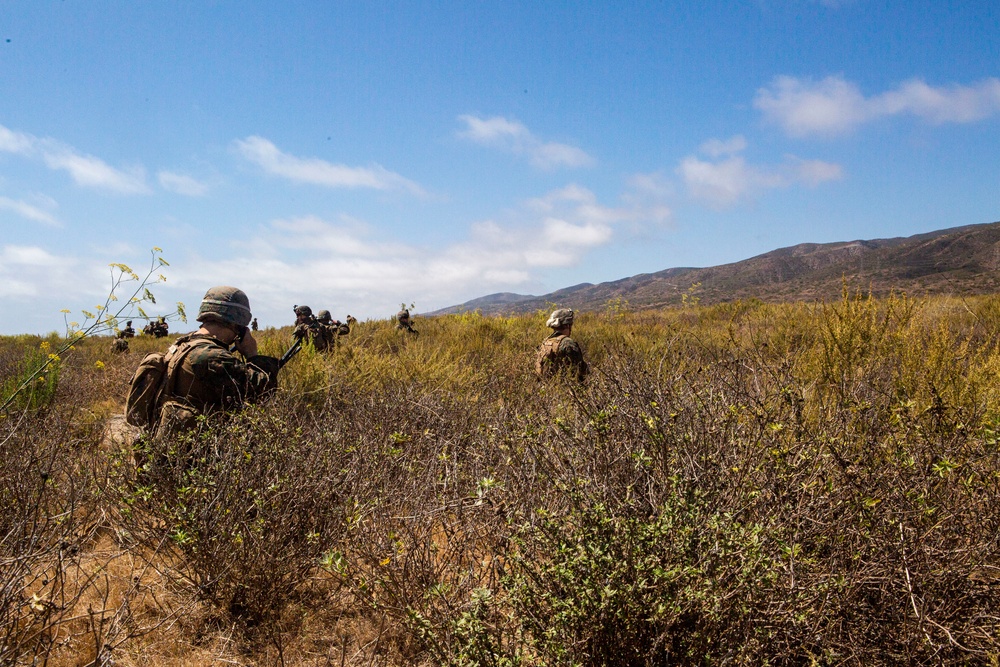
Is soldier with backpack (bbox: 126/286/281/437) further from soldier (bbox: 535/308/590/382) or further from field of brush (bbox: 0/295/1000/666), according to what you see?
soldier (bbox: 535/308/590/382)

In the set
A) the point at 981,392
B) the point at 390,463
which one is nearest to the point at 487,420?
the point at 390,463

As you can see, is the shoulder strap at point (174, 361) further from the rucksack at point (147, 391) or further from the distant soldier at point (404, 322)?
the distant soldier at point (404, 322)

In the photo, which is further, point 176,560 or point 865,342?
point 865,342

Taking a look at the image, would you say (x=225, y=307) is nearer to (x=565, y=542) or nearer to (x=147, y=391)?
(x=147, y=391)

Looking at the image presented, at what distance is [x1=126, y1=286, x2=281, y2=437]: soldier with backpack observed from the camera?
130 inches

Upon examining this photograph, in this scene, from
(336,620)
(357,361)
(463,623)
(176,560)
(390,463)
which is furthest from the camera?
(357,361)

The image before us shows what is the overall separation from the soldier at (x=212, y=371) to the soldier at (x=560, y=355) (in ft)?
10.0

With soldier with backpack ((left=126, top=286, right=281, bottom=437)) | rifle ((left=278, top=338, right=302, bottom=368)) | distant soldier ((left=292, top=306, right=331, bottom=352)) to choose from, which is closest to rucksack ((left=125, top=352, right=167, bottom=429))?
soldier with backpack ((left=126, top=286, right=281, bottom=437))

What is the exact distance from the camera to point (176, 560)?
107 inches

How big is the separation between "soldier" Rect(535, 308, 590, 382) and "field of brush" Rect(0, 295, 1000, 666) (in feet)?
7.87

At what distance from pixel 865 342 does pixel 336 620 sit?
4.40 m

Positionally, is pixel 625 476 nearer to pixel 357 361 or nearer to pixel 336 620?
pixel 336 620

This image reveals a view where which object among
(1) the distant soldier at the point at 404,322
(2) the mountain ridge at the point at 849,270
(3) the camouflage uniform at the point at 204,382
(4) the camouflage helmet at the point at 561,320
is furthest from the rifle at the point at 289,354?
(2) the mountain ridge at the point at 849,270

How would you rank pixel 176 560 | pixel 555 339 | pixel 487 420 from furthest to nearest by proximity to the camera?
1. pixel 555 339
2. pixel 487 420
3. pixel 176 560
